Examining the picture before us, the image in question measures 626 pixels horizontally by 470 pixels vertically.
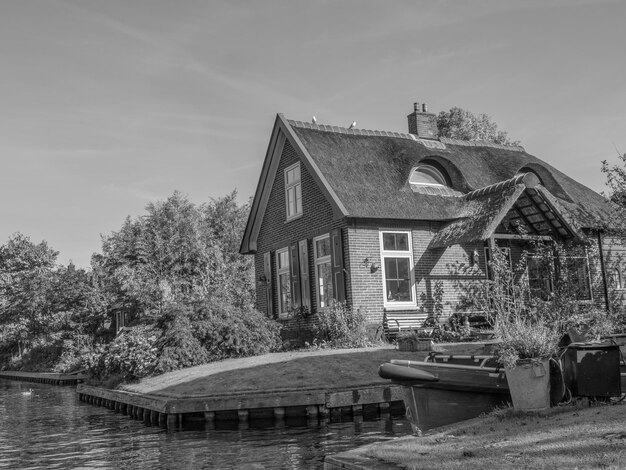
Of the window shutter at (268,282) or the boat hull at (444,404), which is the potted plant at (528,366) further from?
the window shutter at (268,282)

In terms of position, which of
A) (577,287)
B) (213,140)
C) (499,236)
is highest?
(213,140)

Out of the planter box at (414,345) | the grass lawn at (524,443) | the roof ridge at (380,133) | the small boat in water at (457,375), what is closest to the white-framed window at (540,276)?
the roof ridge at (380,133)

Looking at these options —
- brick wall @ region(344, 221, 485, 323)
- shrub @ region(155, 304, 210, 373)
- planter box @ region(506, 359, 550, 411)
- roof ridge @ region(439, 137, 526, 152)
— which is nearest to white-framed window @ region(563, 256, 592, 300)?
brick wall @ region(344, 221, 485, 323)

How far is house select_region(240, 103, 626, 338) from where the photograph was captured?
19391mm

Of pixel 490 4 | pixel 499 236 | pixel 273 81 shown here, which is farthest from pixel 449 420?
pixel 499 236

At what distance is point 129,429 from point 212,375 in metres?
2.20

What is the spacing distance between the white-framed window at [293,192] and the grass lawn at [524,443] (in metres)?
14.2

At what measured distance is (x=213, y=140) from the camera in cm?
1948

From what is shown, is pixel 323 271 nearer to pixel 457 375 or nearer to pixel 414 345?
pixel 414 345

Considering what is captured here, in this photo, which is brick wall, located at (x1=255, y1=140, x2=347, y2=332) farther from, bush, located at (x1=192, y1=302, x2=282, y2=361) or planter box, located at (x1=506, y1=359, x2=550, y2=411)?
planter box, located at (x1=506, y1=359, x2=550, y2=411)

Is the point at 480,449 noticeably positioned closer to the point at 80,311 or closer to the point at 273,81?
the point at 273,81

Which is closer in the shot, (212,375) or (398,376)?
(398,376)

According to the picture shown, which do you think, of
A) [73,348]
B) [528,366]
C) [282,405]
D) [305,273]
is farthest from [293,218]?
[73,348]

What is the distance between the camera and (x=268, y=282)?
23688 millimetres
